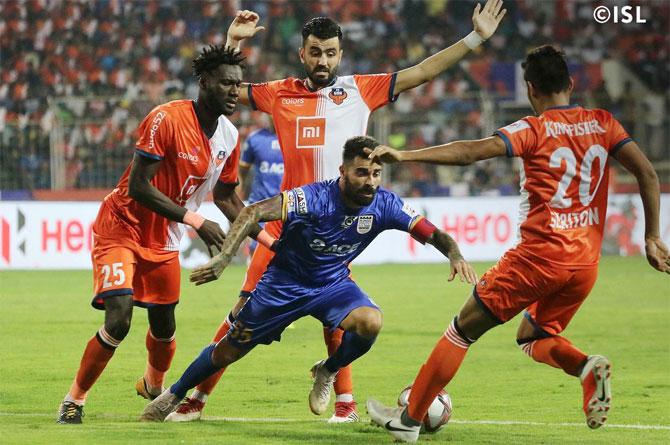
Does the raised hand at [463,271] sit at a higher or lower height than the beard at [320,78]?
lower

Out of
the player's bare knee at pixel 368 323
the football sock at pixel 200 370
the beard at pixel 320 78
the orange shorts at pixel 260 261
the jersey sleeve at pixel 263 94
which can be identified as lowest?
the football sock at pixel 200 370

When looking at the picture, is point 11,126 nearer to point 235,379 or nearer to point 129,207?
point 235,379

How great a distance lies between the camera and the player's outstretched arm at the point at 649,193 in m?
6.77

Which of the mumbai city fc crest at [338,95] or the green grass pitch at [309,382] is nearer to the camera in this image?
the green grass pitch at [309,382]

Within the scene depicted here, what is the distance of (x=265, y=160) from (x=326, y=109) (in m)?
6.74

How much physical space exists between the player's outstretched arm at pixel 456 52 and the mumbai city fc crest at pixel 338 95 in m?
0.36

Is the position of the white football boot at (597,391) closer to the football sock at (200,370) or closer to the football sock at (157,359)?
the football sock at (200,370)

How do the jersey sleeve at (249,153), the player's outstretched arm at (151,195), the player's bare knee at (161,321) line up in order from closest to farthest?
the player's outstretched arm at (151,195), the player's bare knee at (161,321), the jersey sleeve at (249,153)

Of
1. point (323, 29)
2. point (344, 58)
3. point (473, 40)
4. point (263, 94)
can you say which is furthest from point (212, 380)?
point (344, 58)

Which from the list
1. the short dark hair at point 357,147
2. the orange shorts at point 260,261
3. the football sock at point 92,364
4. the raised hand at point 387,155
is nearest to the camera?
the raised hand at point 387,155

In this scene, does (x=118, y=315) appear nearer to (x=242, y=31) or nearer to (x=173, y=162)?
(x=173, y=162)

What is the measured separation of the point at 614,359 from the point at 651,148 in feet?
48.1

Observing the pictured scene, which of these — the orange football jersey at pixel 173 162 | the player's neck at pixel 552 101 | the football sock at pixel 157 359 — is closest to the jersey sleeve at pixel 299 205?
the orange football jersey at pixel 173 162

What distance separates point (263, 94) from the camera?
8.30 meters
